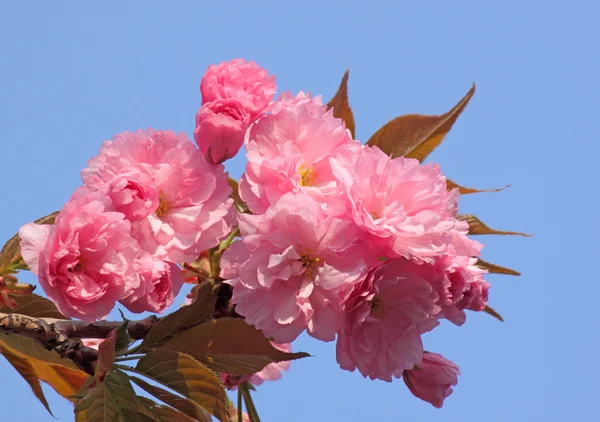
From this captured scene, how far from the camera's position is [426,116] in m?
1.25

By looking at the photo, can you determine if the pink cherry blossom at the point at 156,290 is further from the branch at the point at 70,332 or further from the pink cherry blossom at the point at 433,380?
the pink cherry blossom at the point at 433,380

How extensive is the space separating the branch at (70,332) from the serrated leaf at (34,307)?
0.10 metres

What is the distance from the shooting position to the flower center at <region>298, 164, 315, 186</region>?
1.03m

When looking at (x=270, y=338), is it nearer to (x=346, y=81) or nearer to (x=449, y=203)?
(x=449, y=203)

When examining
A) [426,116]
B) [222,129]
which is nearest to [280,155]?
[222,129]

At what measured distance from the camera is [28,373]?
4.11 feet

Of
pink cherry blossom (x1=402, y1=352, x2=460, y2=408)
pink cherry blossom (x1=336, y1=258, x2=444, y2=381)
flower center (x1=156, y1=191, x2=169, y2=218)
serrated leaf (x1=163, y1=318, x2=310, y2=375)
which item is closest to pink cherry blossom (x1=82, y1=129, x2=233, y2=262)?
flower center (x1=156, y1=191, x2=169, y2=218)

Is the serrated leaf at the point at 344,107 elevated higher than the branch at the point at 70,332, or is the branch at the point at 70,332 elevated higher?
the serrated leaf at the point at 344,107

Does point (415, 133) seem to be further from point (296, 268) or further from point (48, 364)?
point (48, 364)

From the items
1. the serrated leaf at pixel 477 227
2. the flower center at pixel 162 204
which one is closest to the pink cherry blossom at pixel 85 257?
the flower center at pixel 162 204

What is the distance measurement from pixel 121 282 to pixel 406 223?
0.35 m

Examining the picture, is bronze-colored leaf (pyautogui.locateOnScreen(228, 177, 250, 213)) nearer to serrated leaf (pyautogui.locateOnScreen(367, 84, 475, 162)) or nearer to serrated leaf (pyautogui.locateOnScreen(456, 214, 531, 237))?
serrated leaf (pyautogui.locateOnScreen(367, 84, 475, 162))

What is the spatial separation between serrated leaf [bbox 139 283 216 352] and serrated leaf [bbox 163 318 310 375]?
0.02m

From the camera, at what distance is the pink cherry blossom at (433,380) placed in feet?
3.72
